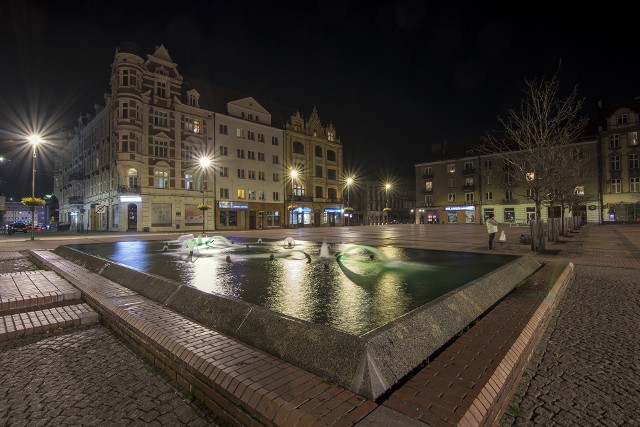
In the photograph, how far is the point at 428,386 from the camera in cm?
284

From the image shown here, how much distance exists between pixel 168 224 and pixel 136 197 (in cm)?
507

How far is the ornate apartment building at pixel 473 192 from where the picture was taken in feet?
188

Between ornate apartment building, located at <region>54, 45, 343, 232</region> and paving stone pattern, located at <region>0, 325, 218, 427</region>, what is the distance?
3390 cm

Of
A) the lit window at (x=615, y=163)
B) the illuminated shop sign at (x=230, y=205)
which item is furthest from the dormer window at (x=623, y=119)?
the illuminated shop sign at (x=230, y=205)

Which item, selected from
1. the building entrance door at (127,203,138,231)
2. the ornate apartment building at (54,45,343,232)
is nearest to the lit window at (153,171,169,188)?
the ornate apartment building at (54,45,343,232)

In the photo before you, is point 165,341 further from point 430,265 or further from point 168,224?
point 168,224

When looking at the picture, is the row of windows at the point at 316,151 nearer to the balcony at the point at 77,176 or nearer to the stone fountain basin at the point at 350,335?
the balcony at the point at 77,176

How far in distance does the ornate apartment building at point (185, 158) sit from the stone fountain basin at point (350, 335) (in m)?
34.4

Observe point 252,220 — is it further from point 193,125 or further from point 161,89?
point 161,89

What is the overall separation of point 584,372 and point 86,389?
214 inches

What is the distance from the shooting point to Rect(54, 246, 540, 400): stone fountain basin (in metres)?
2.95

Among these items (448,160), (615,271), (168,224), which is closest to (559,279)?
(615,271)

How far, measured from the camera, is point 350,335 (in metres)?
3.20

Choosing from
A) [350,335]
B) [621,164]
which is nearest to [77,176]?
[350,335]
